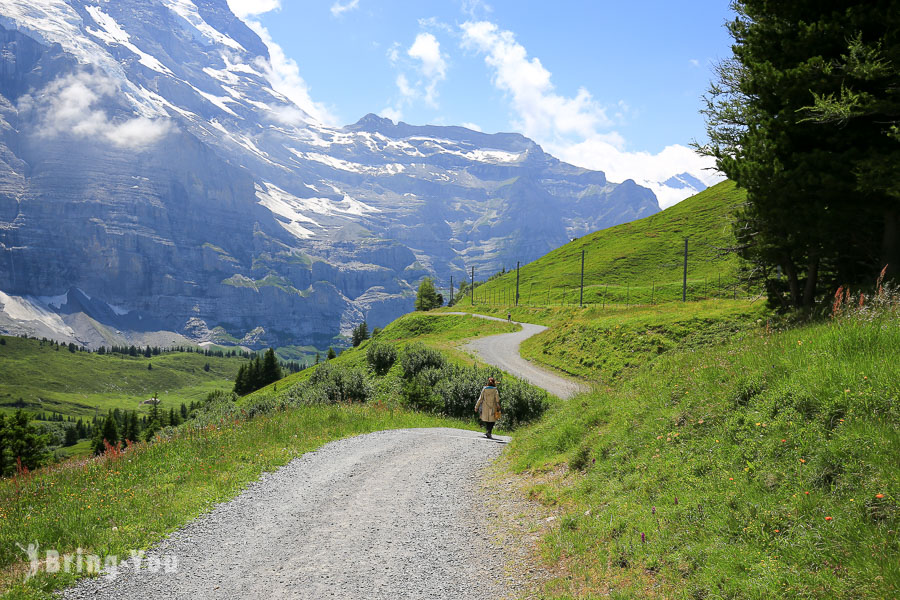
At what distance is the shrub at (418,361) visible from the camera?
38.8 meters

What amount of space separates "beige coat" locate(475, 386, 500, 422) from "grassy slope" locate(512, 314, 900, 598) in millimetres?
9467

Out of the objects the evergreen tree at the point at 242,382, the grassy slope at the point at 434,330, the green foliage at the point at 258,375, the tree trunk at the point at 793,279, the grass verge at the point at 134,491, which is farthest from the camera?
the evergreen tree at the point at 242,382

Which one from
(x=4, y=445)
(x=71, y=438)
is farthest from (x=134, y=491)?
(x=71, y=438)

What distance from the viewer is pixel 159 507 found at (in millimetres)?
10875

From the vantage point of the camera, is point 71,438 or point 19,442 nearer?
point 19,442

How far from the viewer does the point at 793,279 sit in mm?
19203

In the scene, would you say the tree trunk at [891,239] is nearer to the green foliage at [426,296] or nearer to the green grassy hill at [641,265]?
the green grassy hill at [641,265]

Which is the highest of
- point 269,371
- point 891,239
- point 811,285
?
point 891,239

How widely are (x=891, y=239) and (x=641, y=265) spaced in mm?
122558

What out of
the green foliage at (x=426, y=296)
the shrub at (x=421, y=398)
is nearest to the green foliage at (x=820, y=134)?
the shrub at (x=421, y=398)

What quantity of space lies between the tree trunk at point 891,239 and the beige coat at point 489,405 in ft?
43.7

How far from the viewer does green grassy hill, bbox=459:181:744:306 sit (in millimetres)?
100812

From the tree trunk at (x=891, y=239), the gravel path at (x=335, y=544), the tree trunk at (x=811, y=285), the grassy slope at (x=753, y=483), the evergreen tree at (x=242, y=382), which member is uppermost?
the tree trunk at (x=891, y=239)

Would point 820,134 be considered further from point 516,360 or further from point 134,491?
point 516,360
